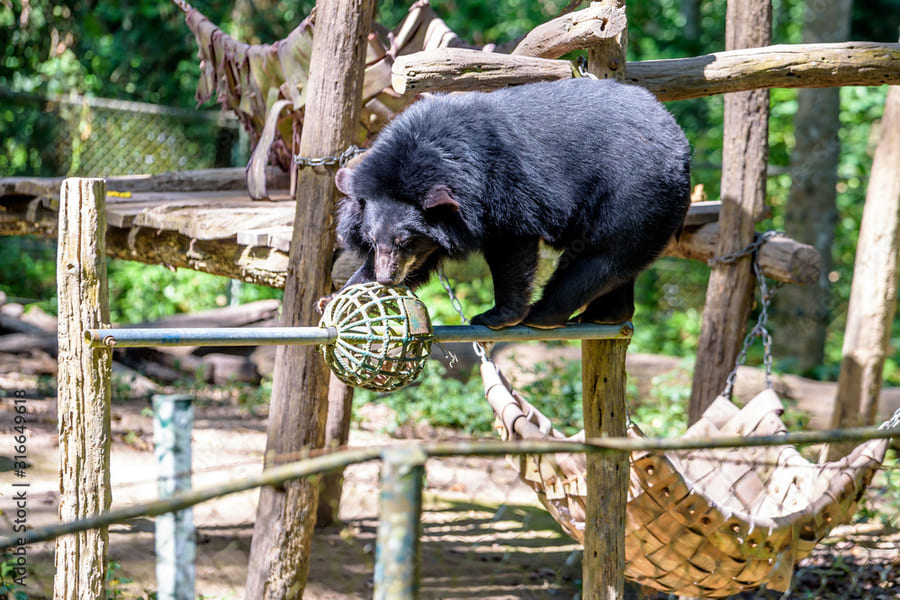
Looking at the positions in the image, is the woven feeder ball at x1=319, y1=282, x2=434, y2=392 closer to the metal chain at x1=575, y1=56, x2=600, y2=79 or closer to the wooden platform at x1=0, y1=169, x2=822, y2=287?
the wooden platform at x1=0, y1=169, x2=822, y2=287

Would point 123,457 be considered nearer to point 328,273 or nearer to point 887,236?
point 328,273

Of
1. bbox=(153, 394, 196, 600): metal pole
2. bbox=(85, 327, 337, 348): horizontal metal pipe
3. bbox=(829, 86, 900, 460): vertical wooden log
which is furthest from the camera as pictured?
bbox=(829, 86, 900, 460): vertical wooden log

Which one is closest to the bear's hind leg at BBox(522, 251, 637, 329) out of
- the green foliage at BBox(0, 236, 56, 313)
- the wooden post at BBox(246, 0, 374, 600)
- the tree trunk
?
the wooden post at BBox(246, 0, 374, 600)

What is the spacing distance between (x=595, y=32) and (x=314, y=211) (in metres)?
1.17

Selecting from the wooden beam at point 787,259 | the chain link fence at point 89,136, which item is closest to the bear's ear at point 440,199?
the wooden beam at point 787,259

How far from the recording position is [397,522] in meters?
1.16

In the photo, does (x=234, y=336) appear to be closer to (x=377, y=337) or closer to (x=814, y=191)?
(x=377, y=337)

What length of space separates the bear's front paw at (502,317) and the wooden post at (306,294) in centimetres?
66

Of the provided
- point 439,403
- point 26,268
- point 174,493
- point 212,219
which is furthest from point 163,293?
point 174,493

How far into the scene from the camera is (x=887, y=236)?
14.6ft

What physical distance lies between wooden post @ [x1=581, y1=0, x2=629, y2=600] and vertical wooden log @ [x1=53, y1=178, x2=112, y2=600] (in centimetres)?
154

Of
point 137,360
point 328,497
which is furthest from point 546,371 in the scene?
point 137,360

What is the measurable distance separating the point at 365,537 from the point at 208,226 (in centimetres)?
182

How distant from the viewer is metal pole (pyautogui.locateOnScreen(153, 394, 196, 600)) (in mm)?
1496
